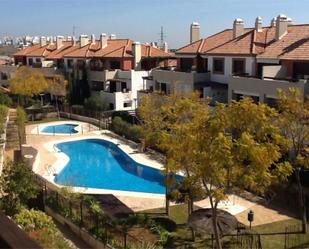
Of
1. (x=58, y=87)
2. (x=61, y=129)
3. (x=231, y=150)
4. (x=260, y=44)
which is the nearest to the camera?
(x=231, y=150)

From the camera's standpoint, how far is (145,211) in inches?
942

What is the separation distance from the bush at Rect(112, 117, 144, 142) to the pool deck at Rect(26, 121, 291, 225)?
36.1 inches

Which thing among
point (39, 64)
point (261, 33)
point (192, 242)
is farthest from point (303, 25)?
point (39, 64)

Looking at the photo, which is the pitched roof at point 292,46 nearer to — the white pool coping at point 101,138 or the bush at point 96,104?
the white pool coping at point 101,138

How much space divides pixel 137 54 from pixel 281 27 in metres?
23.2

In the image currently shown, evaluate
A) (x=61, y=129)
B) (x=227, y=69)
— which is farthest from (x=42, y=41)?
(x=227, y=69)

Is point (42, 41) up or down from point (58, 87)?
up

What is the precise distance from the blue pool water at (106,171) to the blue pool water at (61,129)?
687 centimetres

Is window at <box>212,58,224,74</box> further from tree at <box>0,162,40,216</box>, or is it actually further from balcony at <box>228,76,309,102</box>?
tree at <box>0,162,40,216</box>

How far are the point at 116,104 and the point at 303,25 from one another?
24414mm

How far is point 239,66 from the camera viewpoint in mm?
37750

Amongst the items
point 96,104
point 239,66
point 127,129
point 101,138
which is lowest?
point 101,138

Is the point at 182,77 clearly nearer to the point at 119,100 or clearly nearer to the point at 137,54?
the point at 119,100

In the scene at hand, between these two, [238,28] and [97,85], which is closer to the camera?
[238,28]
